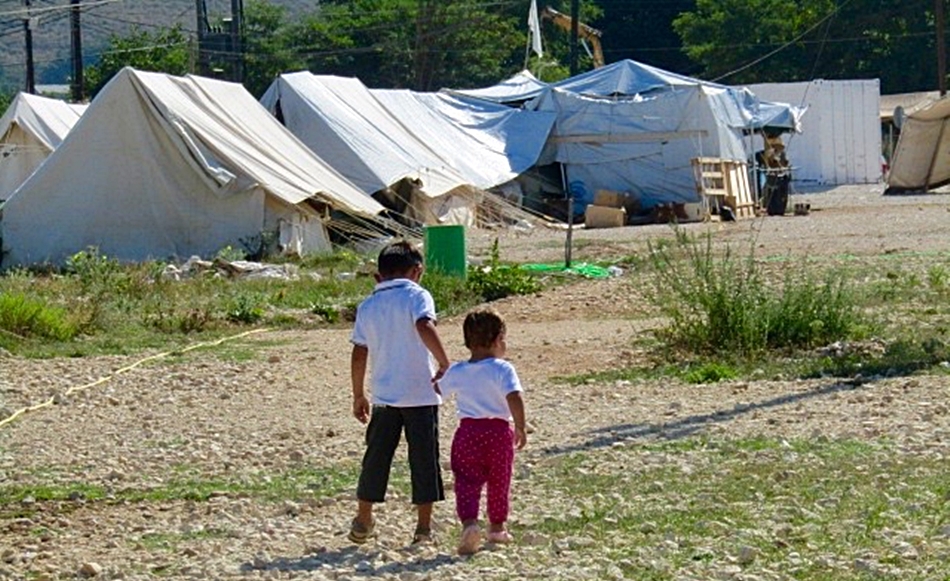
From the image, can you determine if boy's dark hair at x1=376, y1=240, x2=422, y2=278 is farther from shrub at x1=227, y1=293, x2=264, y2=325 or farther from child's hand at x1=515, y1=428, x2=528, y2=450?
shrub at x1=227, y1=293, x2=264, y2=325

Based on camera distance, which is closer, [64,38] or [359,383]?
[359,383]

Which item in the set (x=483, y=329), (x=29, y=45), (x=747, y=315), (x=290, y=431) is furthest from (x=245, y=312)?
(x=29, y=45)

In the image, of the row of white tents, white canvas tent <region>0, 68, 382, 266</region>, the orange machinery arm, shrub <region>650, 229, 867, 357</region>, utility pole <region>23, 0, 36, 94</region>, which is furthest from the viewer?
the orange machinery arm

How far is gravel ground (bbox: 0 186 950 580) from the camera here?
7867mm

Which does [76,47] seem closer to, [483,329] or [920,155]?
[920,155]

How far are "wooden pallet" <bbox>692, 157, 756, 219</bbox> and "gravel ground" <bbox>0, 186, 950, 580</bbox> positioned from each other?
19.8 metres

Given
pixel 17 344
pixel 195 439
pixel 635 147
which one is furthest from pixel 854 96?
pixel 195 439

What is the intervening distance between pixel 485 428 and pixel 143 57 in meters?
67.7

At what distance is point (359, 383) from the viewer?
26.7ft

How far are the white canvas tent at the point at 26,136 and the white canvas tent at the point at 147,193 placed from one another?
11815 mm

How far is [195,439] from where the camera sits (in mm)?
11508

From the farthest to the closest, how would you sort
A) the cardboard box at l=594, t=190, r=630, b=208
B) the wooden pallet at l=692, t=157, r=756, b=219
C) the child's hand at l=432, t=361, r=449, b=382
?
the cardboard box at l=594, t=190, r=630, b=208, the wooden pallet at l=692, t=157, r=756, b=219, the child's hand at l=432, t=361, r=449, b=382

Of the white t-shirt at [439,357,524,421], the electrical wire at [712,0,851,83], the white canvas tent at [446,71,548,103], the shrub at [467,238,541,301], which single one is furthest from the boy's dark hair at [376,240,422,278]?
the electrical wire at [712,0,851,83]

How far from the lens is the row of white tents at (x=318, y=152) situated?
28.4m
